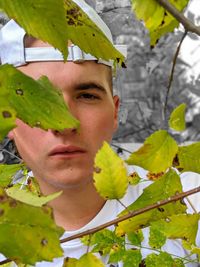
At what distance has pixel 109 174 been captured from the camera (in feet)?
1.66

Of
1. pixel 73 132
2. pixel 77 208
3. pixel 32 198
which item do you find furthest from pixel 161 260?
pixel 77 208

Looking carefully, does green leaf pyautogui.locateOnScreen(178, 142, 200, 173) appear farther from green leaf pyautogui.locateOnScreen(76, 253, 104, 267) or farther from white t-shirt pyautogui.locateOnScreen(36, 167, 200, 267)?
white t-shirt pyautogui.locateOnScreen(36, 167, 200, 267)

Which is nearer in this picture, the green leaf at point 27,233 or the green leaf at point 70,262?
the green leaf at point 27,233

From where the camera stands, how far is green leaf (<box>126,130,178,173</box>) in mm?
518

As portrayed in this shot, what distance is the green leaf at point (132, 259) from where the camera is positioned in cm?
76

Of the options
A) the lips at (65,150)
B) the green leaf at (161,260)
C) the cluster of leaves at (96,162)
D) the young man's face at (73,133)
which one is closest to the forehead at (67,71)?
A: the young man's face at (73,133)

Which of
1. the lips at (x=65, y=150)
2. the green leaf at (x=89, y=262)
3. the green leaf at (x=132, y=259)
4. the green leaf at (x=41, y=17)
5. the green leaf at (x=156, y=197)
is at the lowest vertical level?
the green leaf at (x=89, y=262)

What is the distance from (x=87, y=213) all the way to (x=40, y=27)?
91 cm

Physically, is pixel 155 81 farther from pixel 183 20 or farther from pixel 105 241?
pixel 183 20

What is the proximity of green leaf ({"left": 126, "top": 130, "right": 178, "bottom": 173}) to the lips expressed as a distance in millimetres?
526

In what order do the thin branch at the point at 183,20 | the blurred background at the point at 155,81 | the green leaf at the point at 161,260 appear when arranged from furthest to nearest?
the blurred background at the point at 155,81, the green leaf at the point at 161,260, the thin branch at the point at 183,20

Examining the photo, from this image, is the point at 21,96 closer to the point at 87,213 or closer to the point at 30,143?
the point at 30,143

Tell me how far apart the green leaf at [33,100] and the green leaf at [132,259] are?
1.13ft

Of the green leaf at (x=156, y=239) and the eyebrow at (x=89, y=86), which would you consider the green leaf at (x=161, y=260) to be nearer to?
the green leaf at (x=156, y=239)
